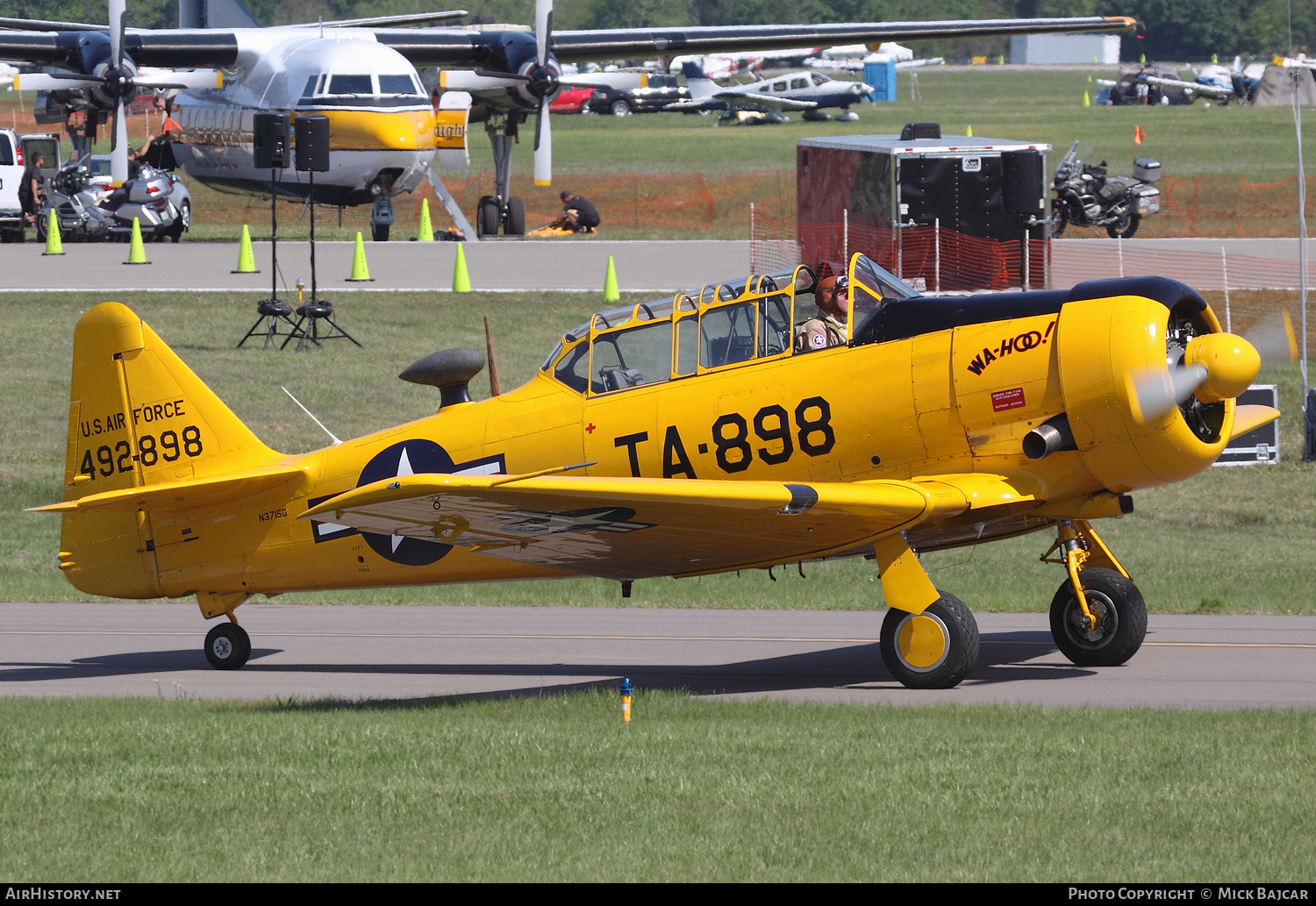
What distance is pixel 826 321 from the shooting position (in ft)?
35.0

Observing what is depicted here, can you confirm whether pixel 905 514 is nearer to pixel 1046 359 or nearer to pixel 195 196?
pixel 1046 359

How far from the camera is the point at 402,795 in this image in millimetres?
7570

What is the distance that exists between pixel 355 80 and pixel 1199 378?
28408mm

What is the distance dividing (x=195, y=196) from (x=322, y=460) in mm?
44233

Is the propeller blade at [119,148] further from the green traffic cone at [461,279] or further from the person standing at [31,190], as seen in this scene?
the green traffic cone at [461,279]

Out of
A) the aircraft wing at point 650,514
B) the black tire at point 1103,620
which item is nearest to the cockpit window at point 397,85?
the aircraft wing at point 650,514

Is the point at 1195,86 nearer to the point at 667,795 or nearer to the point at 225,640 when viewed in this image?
the point at 225,640

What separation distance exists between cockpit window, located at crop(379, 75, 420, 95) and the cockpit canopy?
2603cm

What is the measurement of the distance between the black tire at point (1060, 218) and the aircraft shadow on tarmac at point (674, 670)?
1041 inches

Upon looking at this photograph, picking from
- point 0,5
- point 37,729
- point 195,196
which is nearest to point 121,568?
point 37,729

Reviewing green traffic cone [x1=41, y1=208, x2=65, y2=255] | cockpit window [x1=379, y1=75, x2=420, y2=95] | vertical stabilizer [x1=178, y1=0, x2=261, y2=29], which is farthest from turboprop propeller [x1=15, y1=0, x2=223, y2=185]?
vertical stabilizer [x1=178, y1=0, x2=261, y2=29]

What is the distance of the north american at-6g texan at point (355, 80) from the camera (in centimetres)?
3553
